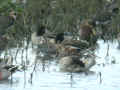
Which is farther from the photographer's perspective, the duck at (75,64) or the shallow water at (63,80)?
the duck at (75,64)

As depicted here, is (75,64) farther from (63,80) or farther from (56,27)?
(56,27)

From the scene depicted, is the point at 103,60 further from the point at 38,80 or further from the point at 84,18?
the point at 84,18

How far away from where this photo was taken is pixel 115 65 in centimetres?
1003

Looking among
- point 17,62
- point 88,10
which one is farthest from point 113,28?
point 17,62

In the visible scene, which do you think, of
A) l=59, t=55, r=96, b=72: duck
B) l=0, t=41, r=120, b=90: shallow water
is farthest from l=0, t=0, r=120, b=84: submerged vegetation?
l=0, t=41, r=120, b=90: shallow water

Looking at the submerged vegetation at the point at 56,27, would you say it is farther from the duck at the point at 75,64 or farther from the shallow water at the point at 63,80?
the shallow water at the point at 63,80

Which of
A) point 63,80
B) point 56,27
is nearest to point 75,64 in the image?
point 63,80

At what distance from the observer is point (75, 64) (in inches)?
356

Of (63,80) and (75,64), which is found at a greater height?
(75,64)

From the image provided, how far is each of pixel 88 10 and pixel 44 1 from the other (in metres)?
1.79

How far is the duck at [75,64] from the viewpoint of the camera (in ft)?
29.3

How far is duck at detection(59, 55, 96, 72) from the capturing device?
892cm

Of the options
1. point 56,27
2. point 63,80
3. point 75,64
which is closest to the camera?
point 63,80

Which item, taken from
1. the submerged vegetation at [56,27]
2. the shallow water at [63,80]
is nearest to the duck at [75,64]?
the shallow water at [63,80]
